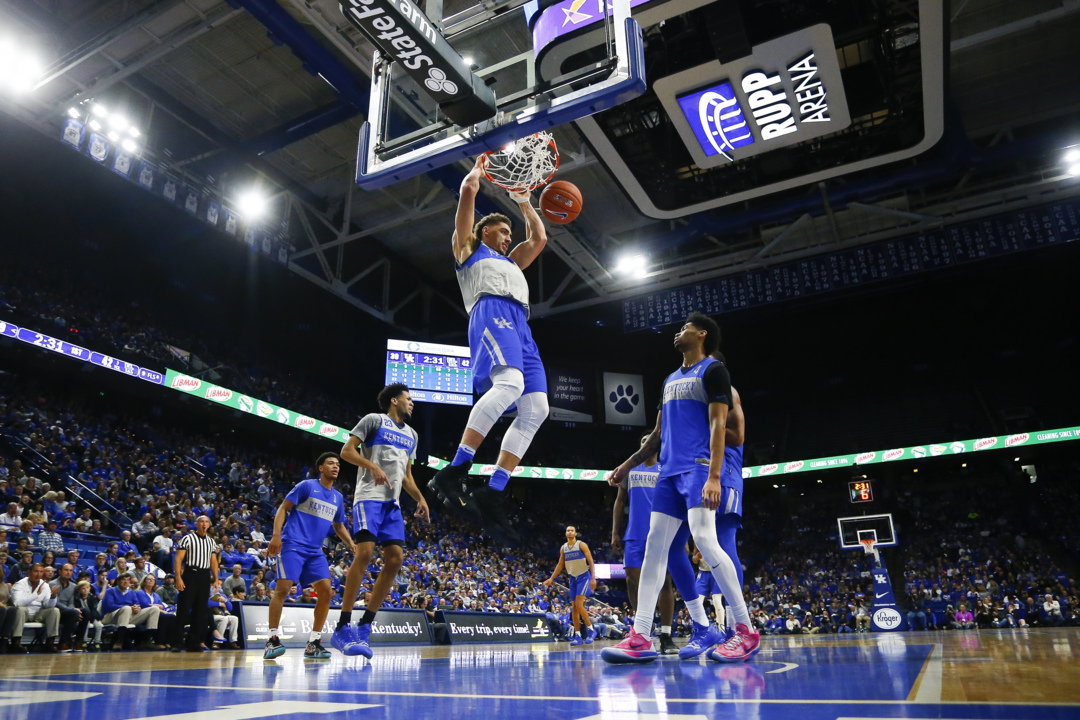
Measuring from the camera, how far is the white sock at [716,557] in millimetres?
3801

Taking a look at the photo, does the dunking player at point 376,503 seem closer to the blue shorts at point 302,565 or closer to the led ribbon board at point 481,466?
the blue shorts at point 302,565

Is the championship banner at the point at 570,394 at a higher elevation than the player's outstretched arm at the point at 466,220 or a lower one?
higher

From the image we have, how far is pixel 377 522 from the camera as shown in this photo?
194 inches

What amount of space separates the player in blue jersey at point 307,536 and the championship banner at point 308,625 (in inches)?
86.7

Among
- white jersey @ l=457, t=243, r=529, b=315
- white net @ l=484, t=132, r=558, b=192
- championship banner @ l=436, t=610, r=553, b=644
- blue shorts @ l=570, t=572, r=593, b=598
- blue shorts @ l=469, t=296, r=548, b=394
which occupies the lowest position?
championship banner @ l=436, t=610, r=553, b=644

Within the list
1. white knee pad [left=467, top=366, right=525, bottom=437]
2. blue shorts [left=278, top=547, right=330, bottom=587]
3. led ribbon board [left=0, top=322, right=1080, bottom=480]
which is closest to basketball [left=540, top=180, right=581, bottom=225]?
white knee pad [left=467, top=366, right=525, bottom=437]

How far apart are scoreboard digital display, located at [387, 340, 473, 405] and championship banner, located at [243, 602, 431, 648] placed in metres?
8.92

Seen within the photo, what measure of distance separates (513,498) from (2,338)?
56.4 feet

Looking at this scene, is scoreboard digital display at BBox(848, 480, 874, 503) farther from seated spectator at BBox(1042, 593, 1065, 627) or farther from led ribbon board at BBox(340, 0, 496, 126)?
led ribbon board at BBox(340, 0, 496, 126)

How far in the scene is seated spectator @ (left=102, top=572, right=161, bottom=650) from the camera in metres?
8.46

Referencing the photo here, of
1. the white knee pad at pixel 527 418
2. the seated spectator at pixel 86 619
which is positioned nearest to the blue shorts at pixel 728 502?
the white knee pad at pixel 527 418

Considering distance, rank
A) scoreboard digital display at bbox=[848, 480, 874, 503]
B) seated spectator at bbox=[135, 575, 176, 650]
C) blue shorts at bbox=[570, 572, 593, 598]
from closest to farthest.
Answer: seated spectator at bbox=[135, 575, 176, 650] < blue shorts at bbox=[570, 572, 593, 598] < scoreboard digital display at bbox=[848, 480, 874, 503]

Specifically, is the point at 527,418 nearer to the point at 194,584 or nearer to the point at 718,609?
the point at 194,584

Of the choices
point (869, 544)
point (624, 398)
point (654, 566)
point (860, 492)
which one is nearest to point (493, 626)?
point (869, 544)
